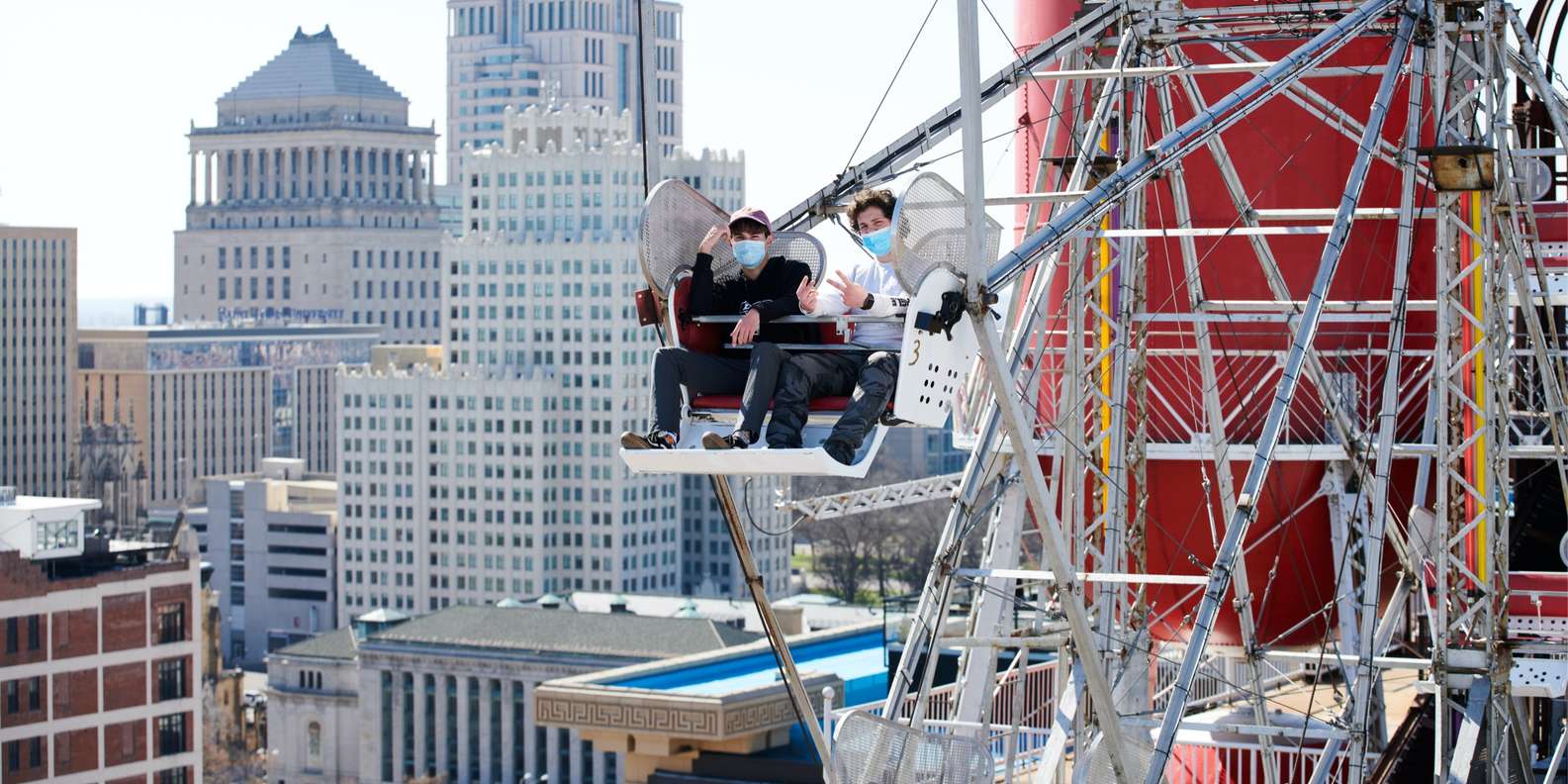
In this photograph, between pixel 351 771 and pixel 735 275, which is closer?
pixel 735 275

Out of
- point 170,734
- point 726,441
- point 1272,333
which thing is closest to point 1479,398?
point 1272,333

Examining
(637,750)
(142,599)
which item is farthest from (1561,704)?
(142,599)

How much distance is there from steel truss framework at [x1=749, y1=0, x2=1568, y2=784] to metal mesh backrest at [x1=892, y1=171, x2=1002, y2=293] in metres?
0.60

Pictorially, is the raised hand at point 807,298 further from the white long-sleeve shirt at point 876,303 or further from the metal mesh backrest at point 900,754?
the metal mesh backrest at point 900,754

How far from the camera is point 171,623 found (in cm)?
10762

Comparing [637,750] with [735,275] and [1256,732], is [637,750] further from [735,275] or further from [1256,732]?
[735,275]

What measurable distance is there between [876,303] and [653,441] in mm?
1872

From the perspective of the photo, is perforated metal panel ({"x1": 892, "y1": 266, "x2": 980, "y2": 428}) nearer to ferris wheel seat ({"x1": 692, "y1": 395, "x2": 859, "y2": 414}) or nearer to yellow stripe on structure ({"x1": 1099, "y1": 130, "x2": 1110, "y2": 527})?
ferris wheel seat ({"x1": 692, "y1": 395, "x2": 859, "y2": 414})

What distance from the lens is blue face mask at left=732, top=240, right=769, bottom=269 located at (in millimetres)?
21719

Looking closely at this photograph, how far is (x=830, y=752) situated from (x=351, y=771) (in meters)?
144

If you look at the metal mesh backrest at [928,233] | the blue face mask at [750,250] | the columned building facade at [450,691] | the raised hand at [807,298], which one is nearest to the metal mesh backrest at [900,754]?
the raised hand at [807,298]

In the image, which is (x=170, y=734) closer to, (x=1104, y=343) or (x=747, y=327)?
(x=1104, y=343)

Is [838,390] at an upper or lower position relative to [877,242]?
lower

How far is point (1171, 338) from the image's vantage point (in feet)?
109
